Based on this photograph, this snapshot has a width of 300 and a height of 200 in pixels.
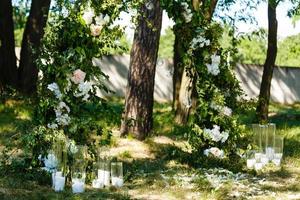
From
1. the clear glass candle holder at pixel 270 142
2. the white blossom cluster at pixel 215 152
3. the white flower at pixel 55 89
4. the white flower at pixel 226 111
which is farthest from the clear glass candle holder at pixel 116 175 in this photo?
the clear glass candle holder at pixel 270 142

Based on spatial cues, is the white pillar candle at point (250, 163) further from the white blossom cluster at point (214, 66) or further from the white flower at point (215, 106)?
the white blossom cluster at point (214, 66)

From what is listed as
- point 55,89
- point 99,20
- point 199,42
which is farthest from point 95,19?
point 199,42

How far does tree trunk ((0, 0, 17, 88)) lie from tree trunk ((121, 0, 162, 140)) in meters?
4.45

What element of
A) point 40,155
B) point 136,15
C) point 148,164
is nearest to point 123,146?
point 148,164

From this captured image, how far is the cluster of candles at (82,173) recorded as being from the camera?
5.84m

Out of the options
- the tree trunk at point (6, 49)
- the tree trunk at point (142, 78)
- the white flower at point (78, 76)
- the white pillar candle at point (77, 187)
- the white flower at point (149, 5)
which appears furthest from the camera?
the tree trunk at point (6, 49)

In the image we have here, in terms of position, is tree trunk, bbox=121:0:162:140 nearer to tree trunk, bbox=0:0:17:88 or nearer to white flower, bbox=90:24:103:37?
white flower, bbox=90:24:103:37

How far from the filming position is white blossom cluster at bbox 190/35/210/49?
7500 millimetres

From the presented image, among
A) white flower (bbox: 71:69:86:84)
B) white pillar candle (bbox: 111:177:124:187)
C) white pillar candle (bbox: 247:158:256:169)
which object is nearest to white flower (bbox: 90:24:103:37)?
white flower (bbox: 71:69:86:84)

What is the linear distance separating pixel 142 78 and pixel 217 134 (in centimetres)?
203

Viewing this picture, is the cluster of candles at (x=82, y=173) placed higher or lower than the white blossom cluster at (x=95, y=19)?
lower

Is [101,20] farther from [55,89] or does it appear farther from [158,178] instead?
[158,178]

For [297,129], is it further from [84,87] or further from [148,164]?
[84,87]

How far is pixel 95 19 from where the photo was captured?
6.22 metres
